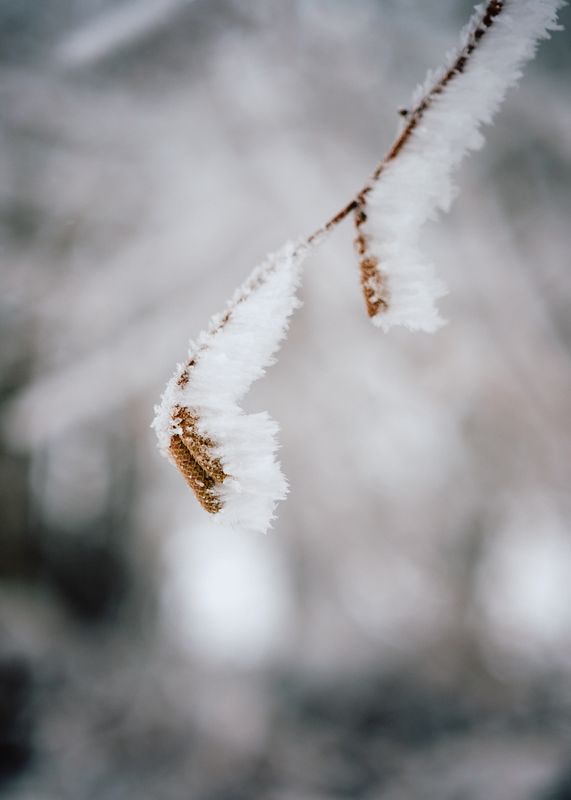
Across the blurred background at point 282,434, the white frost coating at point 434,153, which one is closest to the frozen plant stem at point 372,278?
the white frost coating at point 434,153

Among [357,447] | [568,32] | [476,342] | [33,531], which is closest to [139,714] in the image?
[33,531]

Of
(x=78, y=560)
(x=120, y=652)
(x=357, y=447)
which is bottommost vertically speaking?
(x=120, y=652)

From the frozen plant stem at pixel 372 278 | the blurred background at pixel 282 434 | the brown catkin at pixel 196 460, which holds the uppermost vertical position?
the blurred background at pixel 282 434

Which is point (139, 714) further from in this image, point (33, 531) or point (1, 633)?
point (33, 531)

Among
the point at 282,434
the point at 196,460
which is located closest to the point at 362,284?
the point at 196,460

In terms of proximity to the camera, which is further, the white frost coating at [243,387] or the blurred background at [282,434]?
the blurred background at [282,434]

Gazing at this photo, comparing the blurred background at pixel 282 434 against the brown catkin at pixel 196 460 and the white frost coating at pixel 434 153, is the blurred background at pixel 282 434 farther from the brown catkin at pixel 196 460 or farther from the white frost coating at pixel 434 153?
the brown catkin at pixel 196 460

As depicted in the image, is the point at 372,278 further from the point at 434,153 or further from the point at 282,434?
the point at 282,434
